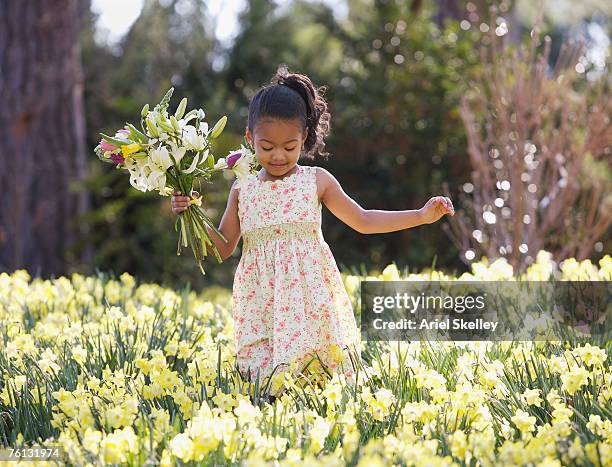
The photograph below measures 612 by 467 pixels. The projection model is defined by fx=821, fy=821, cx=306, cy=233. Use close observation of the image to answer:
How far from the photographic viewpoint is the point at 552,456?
2.06m

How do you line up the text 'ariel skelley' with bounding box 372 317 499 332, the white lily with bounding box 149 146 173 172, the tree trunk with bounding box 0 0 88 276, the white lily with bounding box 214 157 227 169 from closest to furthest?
the white lily with bounding box 149 146 173 172
the white lily with bounding box 214 157 227 169
the text 'ariel skelley' with bounding box 372 317 499 332
the tree trunk with bounding box 0 0 88 276

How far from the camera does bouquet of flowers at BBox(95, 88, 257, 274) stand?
9.13ft

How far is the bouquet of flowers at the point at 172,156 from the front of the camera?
2783 millimetres

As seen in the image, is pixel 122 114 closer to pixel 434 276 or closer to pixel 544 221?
pixel 544 221

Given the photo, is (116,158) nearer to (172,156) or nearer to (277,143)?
(172,156)

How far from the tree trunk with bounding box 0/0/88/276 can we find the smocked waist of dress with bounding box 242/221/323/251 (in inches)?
194

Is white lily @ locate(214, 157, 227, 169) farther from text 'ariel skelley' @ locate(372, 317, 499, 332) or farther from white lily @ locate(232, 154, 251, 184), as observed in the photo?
text 'ariel skelley' @ locate(372, 317, 499, 332)

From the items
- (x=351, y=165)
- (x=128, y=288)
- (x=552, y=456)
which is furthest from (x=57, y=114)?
(x=552, y=456)

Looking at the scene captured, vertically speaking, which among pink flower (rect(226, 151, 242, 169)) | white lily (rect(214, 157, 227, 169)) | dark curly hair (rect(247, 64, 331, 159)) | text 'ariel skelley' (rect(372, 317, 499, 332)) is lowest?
text 'ariel skelley' (rect(372, 317, 499, 332))

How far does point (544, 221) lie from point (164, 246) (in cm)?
348

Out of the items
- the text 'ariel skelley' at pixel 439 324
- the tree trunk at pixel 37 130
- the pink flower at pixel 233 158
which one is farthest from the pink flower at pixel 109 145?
the tree trunk at pixel 37 130

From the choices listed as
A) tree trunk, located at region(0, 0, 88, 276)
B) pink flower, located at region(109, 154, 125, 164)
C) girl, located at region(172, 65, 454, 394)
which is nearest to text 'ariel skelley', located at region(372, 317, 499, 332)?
girl, located at region(172, 65, 454, 394)

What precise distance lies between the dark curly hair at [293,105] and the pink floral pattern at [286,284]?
0.52 ft

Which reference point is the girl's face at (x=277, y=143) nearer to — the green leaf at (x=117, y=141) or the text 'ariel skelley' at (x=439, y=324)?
the green leaf at (x=117, y=141)
